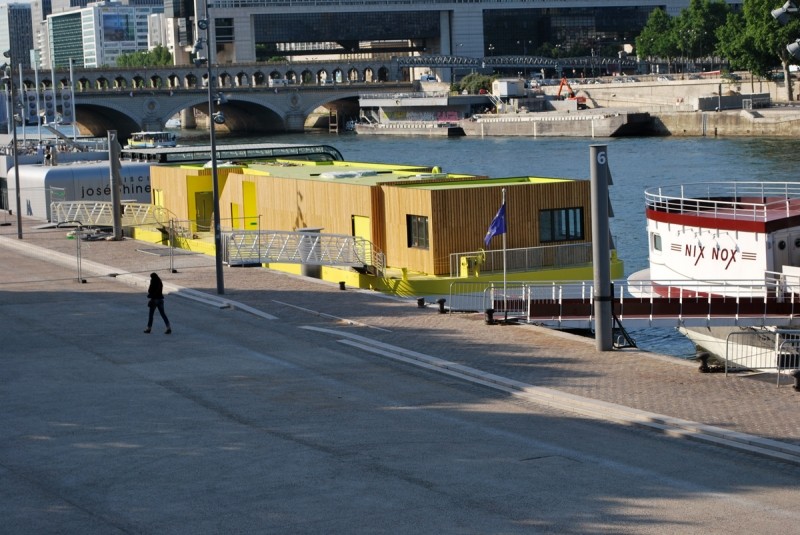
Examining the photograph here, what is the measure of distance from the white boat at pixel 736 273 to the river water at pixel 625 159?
13.3 m

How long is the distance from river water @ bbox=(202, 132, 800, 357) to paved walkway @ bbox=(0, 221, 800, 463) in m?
16.3

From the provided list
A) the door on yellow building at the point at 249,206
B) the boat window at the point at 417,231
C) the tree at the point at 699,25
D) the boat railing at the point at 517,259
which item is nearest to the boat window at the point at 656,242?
the boat railing at the point at 517,259

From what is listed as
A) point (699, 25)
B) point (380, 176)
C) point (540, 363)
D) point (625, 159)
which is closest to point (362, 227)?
point (380, 176)

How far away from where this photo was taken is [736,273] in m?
27.9

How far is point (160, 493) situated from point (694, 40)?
142 meters

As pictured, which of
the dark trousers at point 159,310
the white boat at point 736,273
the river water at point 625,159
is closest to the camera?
the white boat at point 736,273

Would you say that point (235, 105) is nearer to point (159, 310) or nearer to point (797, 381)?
point (159, 310)

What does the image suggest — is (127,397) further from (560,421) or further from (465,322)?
(465,322)

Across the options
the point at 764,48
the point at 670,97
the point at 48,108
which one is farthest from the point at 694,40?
the point at 48,108

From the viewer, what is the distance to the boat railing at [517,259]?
3242cm

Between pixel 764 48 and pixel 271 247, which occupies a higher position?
pixel 764 48

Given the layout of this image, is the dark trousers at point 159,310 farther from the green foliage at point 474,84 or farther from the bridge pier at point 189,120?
the bridge pier at point 189,120

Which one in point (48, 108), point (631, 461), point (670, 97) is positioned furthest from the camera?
point (670, 97)

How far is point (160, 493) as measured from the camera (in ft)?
48.4
